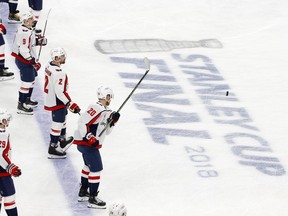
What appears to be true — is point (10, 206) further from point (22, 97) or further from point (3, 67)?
point (3, 67)

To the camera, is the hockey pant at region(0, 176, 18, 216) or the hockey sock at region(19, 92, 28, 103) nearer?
the hockey pant at region(0, 176, 18, 216)

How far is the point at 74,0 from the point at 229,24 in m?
2.28

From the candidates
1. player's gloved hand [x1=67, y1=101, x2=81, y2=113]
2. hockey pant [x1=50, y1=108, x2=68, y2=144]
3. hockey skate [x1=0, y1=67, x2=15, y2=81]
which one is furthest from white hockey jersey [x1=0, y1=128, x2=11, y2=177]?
hockey skate [x1=0, y1=67, x2=15, y2=81]

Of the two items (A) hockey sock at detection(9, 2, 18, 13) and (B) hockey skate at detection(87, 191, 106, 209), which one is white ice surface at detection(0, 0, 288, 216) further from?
(A) hockey sock at detection(9, 2, 18, 13)

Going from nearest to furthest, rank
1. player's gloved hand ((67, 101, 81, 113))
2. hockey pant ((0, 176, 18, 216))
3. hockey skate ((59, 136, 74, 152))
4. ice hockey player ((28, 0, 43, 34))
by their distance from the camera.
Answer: hockey pant ((0, 176, 18, 216))
player's gloved hand ((67, 101, 81, 113))
hockey skate ((59, 136, 74, 152))
ice hockey player ((28, 0, 43, 34))

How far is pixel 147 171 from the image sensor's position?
11.7m

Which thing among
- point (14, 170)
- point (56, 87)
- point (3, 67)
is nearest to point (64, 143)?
point (56, 87)

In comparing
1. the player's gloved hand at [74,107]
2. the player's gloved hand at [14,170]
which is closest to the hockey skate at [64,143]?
the player's gloved hand at [74,107]

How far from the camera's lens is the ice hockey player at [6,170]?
33.7ft

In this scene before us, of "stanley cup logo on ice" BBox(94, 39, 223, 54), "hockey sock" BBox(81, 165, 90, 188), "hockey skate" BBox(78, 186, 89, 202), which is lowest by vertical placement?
"stanley cup logo on ice" BBox(94, 39, 223, 54)

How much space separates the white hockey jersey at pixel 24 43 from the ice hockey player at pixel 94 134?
2.02 meters

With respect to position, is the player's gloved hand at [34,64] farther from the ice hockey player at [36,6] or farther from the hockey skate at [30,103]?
the ice hockey player at [36,6]

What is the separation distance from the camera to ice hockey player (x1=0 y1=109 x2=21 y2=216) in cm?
1027

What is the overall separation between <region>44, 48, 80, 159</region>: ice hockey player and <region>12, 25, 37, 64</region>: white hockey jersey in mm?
1001
